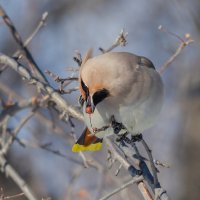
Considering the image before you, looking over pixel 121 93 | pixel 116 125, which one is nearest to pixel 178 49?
pixel 121 93

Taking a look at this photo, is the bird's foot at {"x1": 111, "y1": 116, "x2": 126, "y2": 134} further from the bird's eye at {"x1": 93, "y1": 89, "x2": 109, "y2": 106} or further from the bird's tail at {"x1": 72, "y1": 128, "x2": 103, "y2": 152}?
the bird's tail at {"x1": 72, "y1": 128, "x2": 103, "y2": 152}

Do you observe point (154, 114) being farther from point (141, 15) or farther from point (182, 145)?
point (141, 15)

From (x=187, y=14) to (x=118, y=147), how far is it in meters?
4.62

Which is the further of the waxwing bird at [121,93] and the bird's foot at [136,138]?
the bird's foot at [136,138]

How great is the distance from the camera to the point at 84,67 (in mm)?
3434

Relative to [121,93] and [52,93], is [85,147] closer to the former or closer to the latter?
[52,93]

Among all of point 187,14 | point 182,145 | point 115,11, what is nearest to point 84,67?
point 187,14

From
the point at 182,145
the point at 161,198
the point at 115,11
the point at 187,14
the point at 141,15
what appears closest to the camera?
the point at 161,198

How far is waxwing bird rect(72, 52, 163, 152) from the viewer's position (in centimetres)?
340

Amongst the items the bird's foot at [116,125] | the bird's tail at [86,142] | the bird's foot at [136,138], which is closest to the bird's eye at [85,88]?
the bird's foot at [116,125]

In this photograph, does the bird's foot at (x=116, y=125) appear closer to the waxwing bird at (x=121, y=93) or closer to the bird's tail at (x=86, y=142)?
the waxwing bird at (x=121, y=93)

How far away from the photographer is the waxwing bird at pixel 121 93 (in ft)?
11.2

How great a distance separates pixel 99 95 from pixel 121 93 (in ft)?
0.47

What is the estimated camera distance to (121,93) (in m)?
3.45
